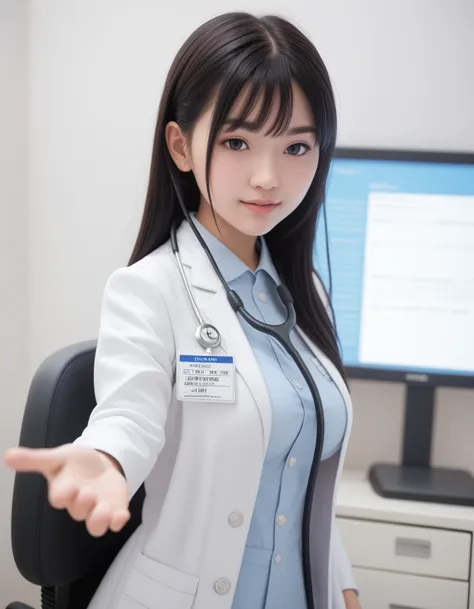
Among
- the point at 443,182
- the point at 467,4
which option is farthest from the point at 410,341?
the point at 467,4

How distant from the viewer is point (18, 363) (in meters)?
2.14

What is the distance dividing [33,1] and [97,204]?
0.61m

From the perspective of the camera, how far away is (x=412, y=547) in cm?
171

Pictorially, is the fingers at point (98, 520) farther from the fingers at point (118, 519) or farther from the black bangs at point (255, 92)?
the black bangs at point (255, 92)

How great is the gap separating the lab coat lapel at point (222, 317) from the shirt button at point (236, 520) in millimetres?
98

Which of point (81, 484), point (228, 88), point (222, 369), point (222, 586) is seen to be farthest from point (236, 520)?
point (228, 88)

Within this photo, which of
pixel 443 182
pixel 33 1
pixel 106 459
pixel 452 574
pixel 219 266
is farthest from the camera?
pixel 33 1

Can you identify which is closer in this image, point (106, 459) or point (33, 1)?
point (106, 459)

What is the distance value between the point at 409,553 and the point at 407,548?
0.01 metres

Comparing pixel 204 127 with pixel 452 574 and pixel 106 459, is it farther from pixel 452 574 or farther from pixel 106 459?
pixel 452 574

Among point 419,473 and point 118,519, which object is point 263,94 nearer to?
point 118,519

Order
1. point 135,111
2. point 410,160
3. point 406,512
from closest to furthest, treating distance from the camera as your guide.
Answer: point 406,512
point 410,160
point 135,111

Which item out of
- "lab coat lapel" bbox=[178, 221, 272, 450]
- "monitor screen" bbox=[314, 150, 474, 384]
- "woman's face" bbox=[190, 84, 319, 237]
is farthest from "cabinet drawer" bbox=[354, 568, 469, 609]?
"woman's face" bbox=[190, 84, 319, 237]

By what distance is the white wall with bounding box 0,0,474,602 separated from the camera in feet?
6.39
